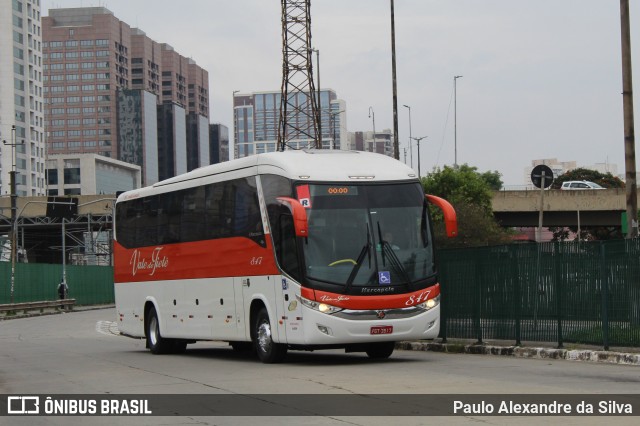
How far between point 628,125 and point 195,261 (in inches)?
353

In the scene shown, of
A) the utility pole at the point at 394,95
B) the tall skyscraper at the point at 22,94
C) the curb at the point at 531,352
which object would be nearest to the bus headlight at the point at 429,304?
the curb at the point at 531,352

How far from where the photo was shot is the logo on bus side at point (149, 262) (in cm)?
2394

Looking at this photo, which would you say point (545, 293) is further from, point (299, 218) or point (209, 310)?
point (209, 310)

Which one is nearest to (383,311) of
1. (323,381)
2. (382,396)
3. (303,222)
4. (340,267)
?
(340,267)

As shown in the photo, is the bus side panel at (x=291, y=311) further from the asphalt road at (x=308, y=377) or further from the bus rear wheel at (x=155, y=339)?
the bus rear wheel at (x=155, y=339)

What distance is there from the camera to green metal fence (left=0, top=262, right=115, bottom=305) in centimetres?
6051

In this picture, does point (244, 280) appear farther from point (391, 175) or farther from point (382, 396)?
point (382, 396)

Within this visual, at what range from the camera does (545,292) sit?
1967cm

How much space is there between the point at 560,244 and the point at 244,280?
5.57 m

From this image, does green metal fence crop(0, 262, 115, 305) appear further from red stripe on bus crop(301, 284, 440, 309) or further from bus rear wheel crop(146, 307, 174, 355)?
red stripe on bus crop(301, 284, 440, 309)

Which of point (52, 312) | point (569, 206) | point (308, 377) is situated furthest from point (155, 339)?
point (569, 206)

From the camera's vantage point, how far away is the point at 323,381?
15227mm

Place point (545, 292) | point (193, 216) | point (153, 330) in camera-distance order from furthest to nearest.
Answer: point (153, 330)
point (193, 216)
point (545, 292)

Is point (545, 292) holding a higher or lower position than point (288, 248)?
lower
